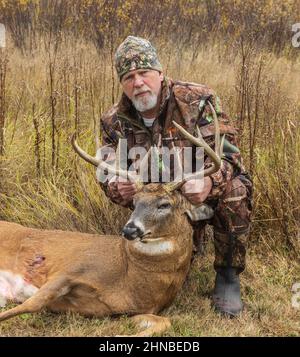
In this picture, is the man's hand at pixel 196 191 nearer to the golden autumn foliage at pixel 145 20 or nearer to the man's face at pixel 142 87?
the man's face at pixel 142 87

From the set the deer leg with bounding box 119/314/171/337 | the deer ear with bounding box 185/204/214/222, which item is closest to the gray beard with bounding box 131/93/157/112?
the deer ear with bounding box 185/204/214/222

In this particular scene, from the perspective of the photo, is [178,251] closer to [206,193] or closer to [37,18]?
[206,193]

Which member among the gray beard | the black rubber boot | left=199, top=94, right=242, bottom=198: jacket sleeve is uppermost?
the gray beard

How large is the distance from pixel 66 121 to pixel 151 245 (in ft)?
7.90

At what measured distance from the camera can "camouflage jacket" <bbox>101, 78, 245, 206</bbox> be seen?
4.44 metres

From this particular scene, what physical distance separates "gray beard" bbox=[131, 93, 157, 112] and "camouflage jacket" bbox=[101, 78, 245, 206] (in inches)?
3.6

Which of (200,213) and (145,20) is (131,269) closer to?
(200,213)

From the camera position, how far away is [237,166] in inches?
178

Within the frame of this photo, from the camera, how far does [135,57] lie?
4484mm

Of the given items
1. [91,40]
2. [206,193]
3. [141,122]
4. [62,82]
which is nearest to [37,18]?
[91,40]

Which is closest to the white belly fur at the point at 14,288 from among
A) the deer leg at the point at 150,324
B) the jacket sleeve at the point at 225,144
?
the deer leg at the point at 150,324

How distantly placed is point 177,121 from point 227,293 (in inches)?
48.1

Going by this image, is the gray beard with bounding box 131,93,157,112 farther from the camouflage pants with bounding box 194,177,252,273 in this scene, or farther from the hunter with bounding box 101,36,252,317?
the camouflage pants with bounding box 194,177,252,273

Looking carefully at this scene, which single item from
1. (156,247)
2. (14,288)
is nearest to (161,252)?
(156,247)
